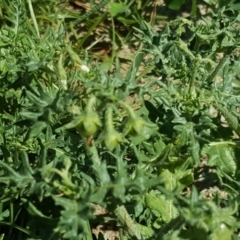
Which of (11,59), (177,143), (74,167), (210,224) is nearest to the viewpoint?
(210,224)

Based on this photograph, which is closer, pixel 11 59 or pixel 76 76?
pixel 76 76

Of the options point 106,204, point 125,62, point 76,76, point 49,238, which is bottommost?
point 125,62

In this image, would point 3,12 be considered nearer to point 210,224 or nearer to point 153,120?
point 153,120

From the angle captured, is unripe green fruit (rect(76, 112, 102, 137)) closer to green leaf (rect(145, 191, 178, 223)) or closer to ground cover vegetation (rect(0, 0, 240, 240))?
ground cover vegetation (rect(0, 0, 240, 240))

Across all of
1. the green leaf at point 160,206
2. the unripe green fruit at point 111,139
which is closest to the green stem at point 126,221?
the green leaf at point 160,206

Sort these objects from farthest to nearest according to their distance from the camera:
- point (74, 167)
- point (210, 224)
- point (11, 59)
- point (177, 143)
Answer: point (11, 59) → point (177, 143) → point (74, 167) → point (210, 224)

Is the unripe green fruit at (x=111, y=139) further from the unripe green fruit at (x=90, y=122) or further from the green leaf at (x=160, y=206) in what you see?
the green leaf at (x=160, y=206)

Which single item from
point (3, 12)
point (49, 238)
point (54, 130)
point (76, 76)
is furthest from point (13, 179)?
point (3, 12)

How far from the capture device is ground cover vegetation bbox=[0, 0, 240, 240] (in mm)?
2064

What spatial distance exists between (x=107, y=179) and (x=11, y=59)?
0.96 metres

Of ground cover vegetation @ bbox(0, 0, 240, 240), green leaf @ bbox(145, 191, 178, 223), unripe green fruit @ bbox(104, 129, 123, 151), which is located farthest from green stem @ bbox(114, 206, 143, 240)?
unripe green fruit @ bbox(104, 129, 123, 151)

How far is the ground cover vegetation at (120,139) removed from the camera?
206 cm

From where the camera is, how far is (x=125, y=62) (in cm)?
395

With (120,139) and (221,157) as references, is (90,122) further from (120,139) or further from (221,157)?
(221,157)
